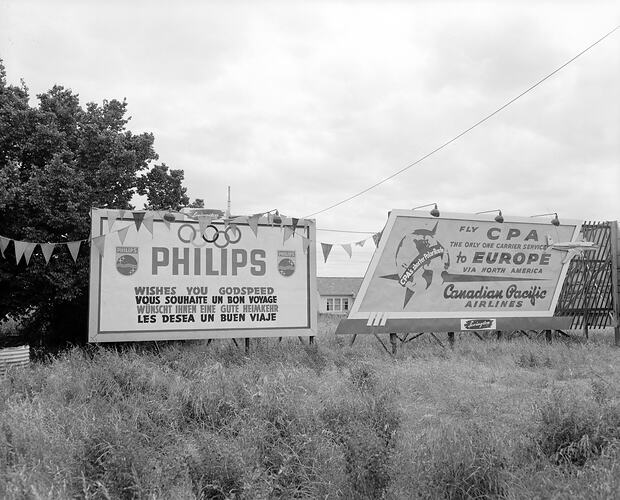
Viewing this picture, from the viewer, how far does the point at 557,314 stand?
15.0m

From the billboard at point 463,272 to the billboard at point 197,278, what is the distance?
176cm

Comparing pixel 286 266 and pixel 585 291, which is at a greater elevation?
pixel 286 266

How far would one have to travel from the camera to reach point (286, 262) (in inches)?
497

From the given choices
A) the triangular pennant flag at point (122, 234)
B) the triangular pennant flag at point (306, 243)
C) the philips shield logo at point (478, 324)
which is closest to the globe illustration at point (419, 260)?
the philips shield logo at point (478, 324)

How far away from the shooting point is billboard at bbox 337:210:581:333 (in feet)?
42.7

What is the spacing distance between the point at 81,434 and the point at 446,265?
1003 cm

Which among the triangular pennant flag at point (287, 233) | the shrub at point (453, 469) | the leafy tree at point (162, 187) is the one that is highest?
the leafy tree at point (162, 187)

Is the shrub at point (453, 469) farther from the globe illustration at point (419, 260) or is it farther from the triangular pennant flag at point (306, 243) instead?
the globe illustration at point (419, 260)

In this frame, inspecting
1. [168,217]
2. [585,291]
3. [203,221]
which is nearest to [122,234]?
[168,217]

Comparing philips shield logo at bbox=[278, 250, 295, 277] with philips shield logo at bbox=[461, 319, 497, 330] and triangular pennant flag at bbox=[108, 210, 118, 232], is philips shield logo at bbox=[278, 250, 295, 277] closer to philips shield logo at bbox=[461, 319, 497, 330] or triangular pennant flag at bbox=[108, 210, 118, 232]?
triangular pennant flag at bbox=[108, 210, 118, 232]

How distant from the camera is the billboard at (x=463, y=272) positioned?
13.0 meters

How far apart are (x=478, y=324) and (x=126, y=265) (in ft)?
28.3

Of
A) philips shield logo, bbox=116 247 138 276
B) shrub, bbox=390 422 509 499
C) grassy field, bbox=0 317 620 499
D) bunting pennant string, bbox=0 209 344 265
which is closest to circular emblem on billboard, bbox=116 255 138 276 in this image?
philips shield logo, bbox=116 247 138 276

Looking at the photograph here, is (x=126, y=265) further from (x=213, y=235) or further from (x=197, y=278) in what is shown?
(x=213, y=235)
